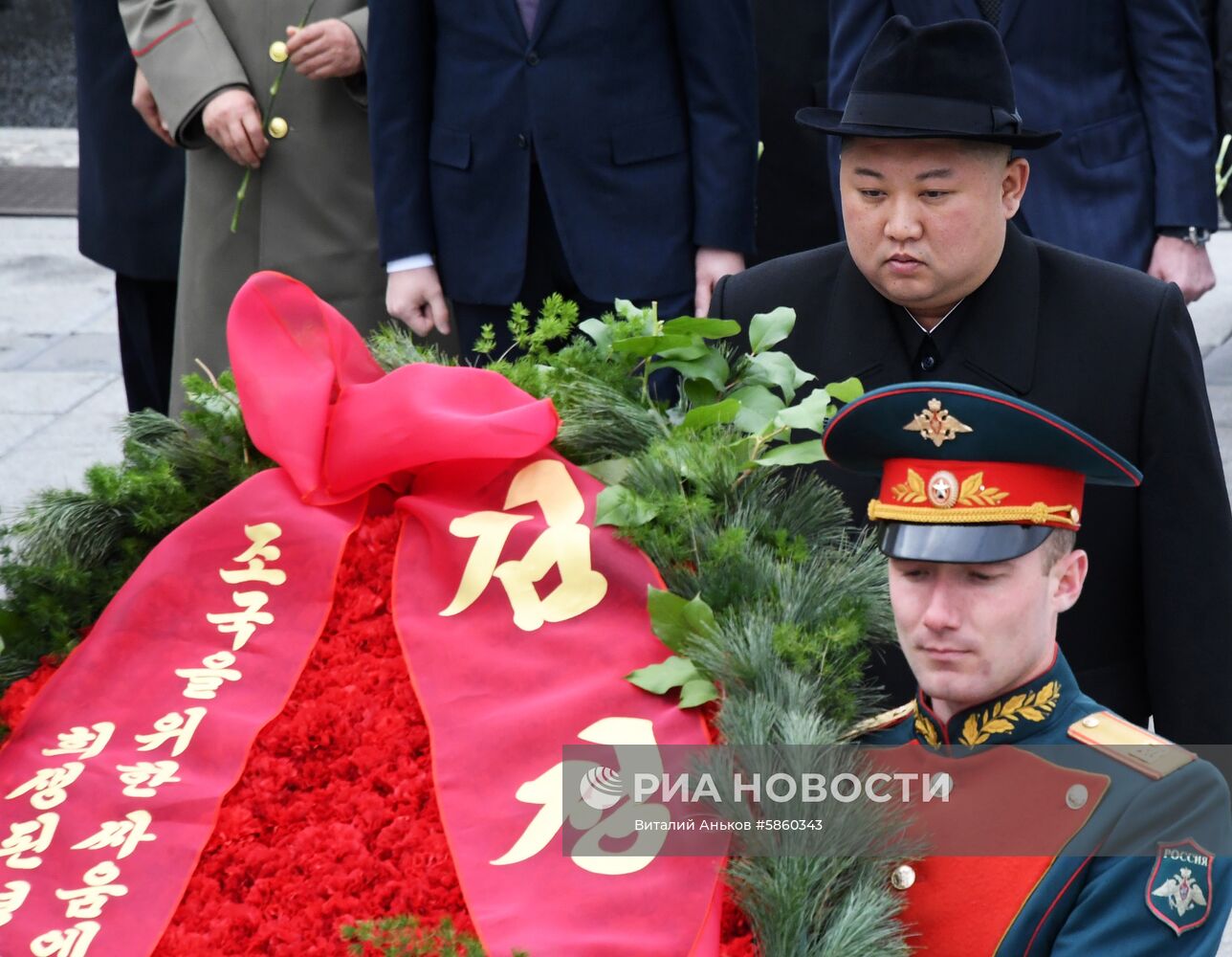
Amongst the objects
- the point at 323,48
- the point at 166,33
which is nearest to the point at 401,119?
the point at 323,48

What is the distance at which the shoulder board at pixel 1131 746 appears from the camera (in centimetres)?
193

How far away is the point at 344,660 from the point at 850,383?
661 millimetres

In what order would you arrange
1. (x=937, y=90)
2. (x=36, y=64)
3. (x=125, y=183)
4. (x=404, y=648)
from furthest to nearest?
(x=36, y=64), (x=125, y=183), (x=937, y=90), (x=404, y=648)

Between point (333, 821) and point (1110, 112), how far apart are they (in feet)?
7.38

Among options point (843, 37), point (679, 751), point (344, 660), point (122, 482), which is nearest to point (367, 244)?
point (843, 37)

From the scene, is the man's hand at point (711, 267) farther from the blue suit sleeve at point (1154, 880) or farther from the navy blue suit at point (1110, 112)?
the blue suit sleeve at point (1154, 880)

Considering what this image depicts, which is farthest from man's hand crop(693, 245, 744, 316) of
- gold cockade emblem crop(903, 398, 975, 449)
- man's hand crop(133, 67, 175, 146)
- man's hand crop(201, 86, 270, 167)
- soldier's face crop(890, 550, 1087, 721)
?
soldier's face crop(890, 550, 1087, 721)

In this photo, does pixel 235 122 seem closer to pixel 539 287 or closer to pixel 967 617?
pixel 539 287

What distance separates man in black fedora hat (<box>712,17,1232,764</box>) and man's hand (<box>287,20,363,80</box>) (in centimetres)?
132

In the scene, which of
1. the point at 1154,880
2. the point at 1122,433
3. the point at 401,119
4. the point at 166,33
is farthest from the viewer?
the point at 166,33

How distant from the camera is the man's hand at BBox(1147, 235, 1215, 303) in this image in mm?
3457

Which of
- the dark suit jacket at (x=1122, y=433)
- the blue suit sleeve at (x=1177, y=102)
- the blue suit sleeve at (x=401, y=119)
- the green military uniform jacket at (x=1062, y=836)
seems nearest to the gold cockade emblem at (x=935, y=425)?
the green military uniform jacket at (x=1062, y=836)

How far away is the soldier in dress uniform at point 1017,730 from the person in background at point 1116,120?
162 cm

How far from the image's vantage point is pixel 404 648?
2064 mm
